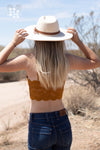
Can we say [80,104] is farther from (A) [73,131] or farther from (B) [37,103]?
(B) [37,103]

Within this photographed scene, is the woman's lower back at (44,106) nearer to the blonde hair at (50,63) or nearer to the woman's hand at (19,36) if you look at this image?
the blonde hair at (50,63)

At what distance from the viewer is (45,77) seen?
2037mm

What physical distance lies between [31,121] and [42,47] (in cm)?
63

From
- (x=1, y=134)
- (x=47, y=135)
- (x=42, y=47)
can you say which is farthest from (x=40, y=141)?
(x=1, y=134)

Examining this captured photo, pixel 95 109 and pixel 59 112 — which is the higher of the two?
pixel 59 112

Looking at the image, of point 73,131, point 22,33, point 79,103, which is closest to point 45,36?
point 22,33

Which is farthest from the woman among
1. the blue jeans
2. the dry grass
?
the dry grass

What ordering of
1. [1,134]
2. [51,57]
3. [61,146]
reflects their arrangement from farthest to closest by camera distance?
[1,134] < [61,146] < [51,57]

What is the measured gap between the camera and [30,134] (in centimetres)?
209

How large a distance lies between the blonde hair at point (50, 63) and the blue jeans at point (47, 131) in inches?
10.1

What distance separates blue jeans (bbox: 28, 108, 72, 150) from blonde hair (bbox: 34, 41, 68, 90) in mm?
256

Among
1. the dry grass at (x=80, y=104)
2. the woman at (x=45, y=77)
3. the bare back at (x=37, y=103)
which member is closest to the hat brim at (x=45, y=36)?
the woman at (x=45, y=77)

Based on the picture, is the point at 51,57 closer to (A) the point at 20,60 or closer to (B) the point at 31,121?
(A) the point at 20,60

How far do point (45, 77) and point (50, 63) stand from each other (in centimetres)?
12
